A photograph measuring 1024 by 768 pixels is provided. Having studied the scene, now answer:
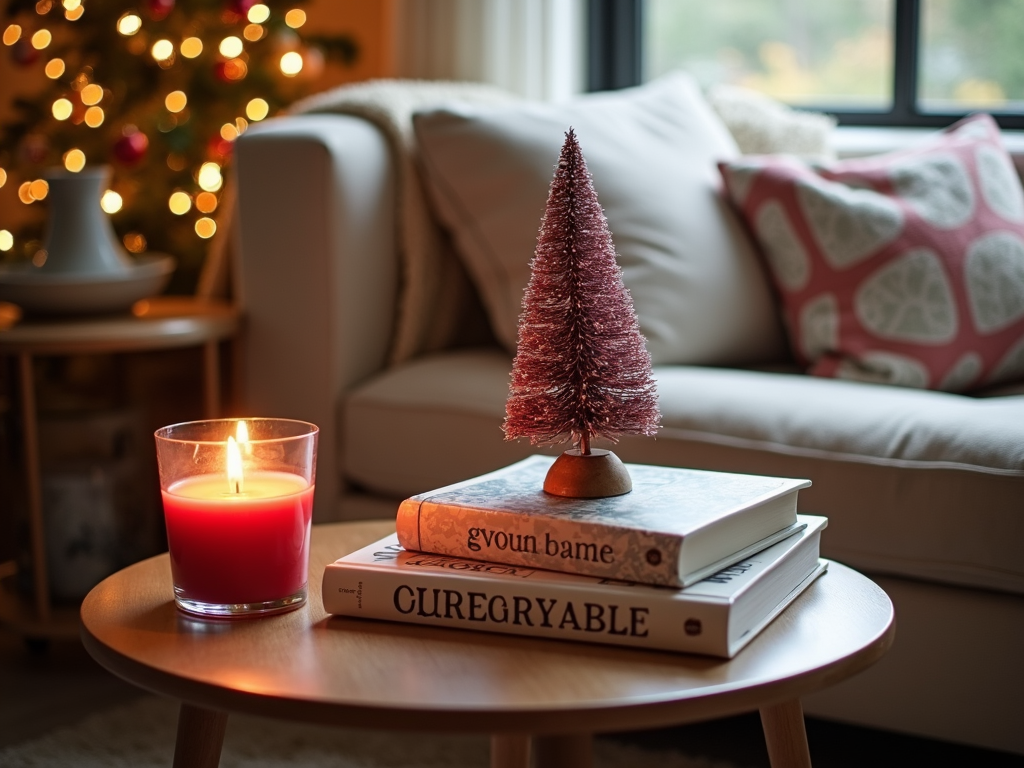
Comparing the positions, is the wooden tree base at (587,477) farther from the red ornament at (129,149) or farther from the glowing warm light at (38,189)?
the glowing warm light at (38,189)

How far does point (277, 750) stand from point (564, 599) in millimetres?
869

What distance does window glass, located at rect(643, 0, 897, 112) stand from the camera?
99.7 inches

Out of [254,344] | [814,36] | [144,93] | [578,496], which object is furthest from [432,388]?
[814,36]

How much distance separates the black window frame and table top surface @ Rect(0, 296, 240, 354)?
1125 millimetres

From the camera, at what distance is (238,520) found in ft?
2.64

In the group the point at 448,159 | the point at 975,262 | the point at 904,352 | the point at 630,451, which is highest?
the point at 448,159

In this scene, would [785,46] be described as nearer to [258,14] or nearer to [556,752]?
[258,14]

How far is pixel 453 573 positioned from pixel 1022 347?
1127mm

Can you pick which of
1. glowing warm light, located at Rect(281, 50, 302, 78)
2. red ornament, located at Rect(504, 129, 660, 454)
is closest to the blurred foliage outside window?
glowing warm light, located at Rect(281, 50, 302, 78)

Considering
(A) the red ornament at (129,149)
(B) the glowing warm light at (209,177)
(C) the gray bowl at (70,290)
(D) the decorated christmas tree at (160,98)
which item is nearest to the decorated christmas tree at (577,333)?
(C) the gray bowl at (70,290)

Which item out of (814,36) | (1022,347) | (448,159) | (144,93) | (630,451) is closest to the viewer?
(630,451)

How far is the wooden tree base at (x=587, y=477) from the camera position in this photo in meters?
0.83

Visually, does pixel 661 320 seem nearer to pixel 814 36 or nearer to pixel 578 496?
pixel 578 496

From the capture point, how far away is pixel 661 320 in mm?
1711
